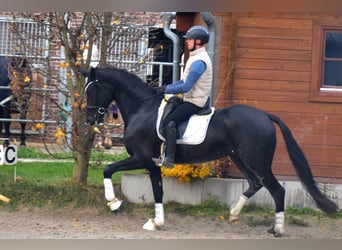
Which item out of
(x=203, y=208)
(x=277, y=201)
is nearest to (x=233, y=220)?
(x=277, y=201)

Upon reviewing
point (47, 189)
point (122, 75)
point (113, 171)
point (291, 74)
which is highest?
point (291, 74)

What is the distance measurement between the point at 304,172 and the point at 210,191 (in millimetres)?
1632

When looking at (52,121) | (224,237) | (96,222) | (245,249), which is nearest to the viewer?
(245,249)

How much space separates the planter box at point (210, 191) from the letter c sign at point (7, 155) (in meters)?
1.55

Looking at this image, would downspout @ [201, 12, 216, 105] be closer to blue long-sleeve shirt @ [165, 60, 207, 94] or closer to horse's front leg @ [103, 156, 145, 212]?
blue long-sleeve shirt @ [165, 60, 207, 94]

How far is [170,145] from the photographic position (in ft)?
30.9

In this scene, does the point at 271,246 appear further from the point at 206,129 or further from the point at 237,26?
the point at 237,26

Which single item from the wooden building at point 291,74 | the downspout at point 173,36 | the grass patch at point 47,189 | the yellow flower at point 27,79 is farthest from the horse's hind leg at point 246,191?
the downspout at point 173,36

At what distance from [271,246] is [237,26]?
10.9ft

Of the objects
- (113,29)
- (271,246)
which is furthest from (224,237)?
(113,29)

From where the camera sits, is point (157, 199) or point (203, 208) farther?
point (203, 208)

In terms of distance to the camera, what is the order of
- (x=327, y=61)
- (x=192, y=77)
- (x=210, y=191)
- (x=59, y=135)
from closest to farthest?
(x=192, y=77) → (x=59, y=135) → (x=210, y=191) → (x=327, y=61)

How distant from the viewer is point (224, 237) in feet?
30.7

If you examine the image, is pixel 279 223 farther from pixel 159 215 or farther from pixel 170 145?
pixel 170 145
